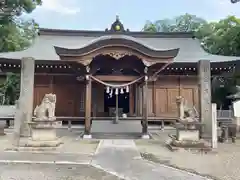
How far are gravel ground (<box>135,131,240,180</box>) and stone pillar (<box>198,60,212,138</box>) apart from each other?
0.78 metres

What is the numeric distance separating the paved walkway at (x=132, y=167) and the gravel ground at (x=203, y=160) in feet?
1.12

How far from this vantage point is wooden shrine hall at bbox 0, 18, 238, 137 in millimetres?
8812

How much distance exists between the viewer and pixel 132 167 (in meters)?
4.95

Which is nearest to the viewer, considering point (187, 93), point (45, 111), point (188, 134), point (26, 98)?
point (188, 134)

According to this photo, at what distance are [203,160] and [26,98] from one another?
5.70 metres

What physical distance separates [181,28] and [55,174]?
38607 mm

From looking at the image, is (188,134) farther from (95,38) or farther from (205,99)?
(95,38)

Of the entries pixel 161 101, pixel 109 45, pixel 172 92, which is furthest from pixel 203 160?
pixel 172 92

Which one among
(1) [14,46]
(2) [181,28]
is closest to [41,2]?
(1) [14,46]

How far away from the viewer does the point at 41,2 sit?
65.5 feet

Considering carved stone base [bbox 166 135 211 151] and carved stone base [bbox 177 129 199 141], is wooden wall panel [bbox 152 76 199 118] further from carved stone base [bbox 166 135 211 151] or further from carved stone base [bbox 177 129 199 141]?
carved stone base [bbox 166 135 211 151]

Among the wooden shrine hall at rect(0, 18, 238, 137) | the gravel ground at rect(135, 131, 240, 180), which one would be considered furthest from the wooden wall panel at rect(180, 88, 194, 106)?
the gravel ground at rect(135, 131, 240, 180)

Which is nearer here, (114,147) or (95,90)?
(114,147)

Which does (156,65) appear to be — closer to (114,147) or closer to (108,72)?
(108,72)
